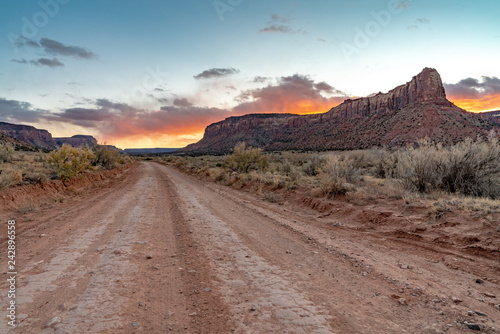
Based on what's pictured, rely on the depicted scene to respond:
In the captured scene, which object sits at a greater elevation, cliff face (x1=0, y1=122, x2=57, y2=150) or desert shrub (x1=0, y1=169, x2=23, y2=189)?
cliff face (x1=0, y1=122, x2=57, y2=150)

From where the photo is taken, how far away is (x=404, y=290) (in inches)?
161

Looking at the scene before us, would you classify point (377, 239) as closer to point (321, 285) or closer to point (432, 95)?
point (321, 285)

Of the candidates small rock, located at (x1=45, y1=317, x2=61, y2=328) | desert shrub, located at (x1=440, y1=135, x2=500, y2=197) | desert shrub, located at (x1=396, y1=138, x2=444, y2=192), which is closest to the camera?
small rock, located at (x1=45, y1=317, x2=61, y2=328)

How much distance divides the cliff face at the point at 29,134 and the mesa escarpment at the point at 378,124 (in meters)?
104

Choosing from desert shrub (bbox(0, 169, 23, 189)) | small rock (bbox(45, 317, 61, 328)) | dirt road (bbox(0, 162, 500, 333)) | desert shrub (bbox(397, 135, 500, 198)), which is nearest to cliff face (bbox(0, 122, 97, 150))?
desert shrub (bbox(0, 169, 23, 189))

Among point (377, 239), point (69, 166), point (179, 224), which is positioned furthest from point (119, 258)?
point (69, 166)

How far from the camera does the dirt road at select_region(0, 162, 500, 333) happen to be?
3.17m

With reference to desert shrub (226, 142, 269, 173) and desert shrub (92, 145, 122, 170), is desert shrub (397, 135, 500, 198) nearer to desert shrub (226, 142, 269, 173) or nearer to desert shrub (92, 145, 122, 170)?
desert shrub (226, 142, 269, 173)

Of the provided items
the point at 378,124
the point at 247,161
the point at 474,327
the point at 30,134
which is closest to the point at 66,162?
the point at 247,161

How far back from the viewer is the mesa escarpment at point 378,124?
62094 mm

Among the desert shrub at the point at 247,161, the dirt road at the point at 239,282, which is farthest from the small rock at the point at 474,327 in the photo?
the desert shrub at the point at 247,161

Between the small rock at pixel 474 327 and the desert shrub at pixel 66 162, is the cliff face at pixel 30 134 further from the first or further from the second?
the small rock at pixel 474 327

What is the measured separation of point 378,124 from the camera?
257ft

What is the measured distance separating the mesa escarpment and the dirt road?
57.0 meters
